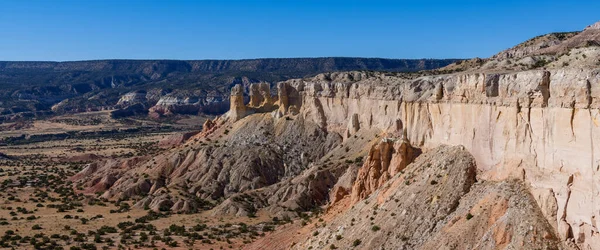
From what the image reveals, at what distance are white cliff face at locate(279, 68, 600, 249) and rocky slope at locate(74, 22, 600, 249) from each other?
63mm

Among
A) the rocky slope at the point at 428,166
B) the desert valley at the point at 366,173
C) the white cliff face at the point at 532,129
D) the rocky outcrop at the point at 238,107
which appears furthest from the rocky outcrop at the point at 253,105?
the white cliff face at the point at 532,129

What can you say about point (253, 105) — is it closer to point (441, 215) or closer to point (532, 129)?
point (441, 215)

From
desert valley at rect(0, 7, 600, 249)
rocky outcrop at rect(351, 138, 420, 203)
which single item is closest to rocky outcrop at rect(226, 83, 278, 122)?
desert valley at rect(0, 7, 600, 249)

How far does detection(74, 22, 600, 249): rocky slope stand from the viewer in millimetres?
25781

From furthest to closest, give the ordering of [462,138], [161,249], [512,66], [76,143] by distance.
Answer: [76,143] < [512,66] < [161,249] < [462,138]

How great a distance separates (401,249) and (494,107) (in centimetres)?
786

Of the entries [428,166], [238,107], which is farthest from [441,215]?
[238,107]

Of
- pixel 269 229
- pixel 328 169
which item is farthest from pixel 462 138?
pixel 328 169

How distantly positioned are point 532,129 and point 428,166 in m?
8.59

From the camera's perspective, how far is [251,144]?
2805 inches

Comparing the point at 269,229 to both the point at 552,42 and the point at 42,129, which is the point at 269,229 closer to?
the point at 552,42

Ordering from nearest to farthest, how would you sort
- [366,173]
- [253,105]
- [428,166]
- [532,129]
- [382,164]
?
[532,129]
[428,166]
[382,164]
[366,173]
[253,105]

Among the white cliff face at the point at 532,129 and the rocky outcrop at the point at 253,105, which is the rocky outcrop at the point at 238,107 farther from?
the white cliff face at the point at 532,129

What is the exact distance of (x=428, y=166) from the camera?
118 ft
